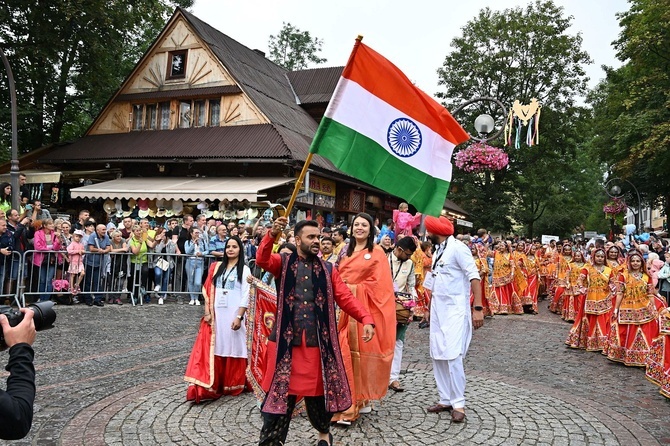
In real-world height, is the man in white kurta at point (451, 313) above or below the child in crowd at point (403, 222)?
below

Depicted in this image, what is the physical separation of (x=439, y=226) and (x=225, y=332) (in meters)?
2.53

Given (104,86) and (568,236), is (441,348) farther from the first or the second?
(568,236)

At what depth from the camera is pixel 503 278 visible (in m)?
14.7

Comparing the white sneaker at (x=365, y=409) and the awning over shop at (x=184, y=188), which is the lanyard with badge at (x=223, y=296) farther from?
the awning over shop at (x=184, y=188)

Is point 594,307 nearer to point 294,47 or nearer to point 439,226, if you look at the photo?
point 439,226

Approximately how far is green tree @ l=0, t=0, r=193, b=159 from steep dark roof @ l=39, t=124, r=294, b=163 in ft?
8.63

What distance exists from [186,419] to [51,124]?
26.8 meters

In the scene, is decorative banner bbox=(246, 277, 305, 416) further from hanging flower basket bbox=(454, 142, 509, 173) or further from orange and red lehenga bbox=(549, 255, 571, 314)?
hanging flower basket bbox=(454, 142, 509, 173)

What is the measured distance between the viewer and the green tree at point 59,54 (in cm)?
2347

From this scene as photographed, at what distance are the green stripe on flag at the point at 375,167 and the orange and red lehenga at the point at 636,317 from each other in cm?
429

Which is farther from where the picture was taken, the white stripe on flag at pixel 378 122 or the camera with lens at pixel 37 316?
the white stripe on flag at pixel 378 122

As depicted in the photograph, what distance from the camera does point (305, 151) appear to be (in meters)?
21.0

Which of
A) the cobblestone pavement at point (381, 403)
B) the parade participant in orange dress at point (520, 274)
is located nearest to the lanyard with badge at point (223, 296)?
the cobblestone pavement at point (381, 403)

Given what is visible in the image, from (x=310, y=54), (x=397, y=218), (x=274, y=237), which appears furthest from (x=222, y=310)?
(x=310, y=54)
